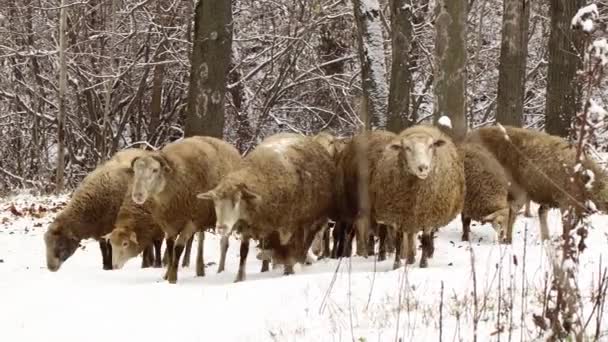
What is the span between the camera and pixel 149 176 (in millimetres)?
8188

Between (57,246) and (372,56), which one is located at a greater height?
(372,56)

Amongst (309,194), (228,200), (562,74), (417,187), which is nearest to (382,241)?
(309,194)

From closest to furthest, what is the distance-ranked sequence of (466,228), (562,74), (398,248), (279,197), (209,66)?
(398,248) < (279,197) < (466,228) < (209,66) < (562,74)

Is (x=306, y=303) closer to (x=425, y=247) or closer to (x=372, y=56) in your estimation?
(x=425, y=247)

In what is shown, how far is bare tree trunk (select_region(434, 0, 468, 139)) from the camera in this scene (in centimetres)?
1062

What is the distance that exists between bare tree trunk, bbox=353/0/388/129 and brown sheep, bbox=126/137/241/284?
4.99 meters

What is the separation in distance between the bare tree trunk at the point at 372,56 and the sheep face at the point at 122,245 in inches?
196

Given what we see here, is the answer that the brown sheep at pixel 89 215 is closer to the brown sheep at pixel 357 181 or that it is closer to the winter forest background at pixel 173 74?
the brown sheep at pixel 357 181

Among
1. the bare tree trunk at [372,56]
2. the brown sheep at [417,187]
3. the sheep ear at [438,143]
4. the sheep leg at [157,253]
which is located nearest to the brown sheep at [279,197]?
the brown sheep at [417,187]

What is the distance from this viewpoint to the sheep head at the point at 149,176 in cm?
812

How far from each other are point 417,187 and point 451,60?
11.1ft

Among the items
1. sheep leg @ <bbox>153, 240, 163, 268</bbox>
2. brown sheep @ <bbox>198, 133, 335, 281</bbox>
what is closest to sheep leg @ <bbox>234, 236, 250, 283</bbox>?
brown sheep @ <bbox>198, 133, 335, 281</bbox>

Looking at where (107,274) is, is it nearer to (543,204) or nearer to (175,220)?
(175,220)

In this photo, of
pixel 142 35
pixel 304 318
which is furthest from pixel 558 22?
pixel 142 35
